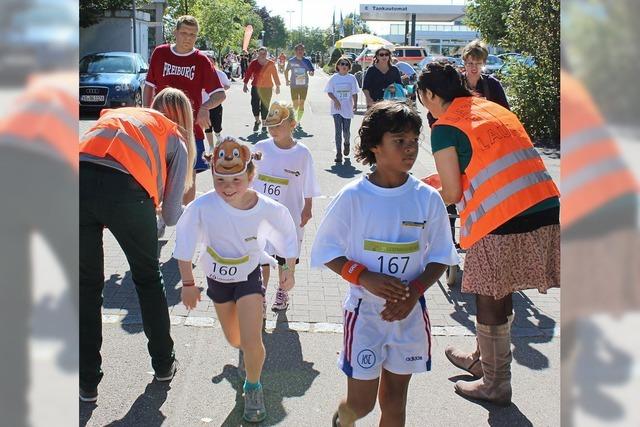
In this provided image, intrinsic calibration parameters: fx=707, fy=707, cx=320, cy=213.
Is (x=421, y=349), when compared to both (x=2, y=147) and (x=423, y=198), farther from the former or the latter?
(x=2, y=147)

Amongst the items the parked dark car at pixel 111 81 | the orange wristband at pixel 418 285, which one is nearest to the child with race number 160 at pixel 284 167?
the orange wristband at pixel 418 285

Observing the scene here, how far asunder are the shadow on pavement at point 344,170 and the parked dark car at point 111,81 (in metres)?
7.95

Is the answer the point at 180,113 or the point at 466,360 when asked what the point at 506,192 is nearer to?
the point at 466,360

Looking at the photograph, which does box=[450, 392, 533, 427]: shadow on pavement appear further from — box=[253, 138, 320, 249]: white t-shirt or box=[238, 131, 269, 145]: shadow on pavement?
box=[238, 131, 269, 145]: shadow on pavement

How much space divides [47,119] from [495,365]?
3.38m

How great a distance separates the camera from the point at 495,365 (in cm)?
389

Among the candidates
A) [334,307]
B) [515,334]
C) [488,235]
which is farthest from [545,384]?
[334,307]

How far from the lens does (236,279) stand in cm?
374

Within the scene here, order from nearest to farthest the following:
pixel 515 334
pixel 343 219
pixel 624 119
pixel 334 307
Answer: pixel 624 119 → pixel 343 219 → pixel 515 334 → pixel 334 307

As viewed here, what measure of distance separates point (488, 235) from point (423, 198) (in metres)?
0.88

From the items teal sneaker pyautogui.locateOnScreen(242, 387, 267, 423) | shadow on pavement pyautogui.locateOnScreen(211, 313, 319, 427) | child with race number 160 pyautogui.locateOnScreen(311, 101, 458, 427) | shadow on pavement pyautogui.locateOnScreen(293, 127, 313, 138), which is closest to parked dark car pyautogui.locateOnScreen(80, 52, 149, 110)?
shadow on pavement pyautogui.locateOnScreen(293, 127, 313, 138)

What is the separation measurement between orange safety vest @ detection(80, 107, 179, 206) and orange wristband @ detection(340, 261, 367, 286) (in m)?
1.31

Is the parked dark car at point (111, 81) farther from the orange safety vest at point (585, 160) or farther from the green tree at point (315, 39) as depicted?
the green tree at point (315, 39)

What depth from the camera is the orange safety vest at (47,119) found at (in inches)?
34.5
